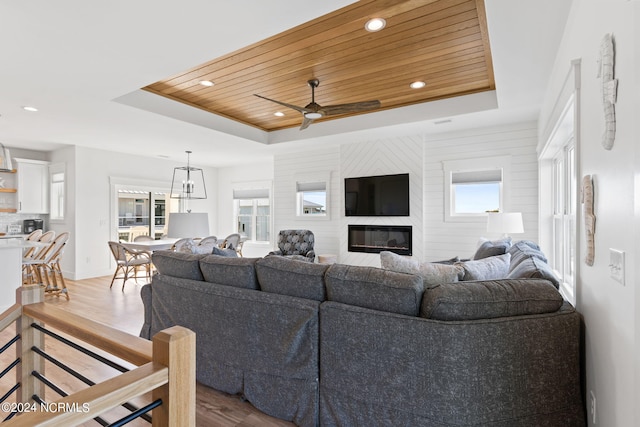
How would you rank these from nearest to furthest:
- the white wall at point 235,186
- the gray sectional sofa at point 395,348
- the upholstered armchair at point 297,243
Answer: the gray sectional sofa at point 395,348 < the upholstered armchair at point 297,243 < the white wall at point 235,186

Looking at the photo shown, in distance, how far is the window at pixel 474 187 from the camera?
4.91 m

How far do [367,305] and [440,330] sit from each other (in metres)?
0.40

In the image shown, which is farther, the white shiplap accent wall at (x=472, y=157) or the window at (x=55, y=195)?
the window at (x=55, y=195)

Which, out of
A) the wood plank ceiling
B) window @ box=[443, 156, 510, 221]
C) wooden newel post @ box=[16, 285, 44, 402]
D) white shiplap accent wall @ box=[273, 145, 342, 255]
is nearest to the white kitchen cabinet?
the wood plank ceiling

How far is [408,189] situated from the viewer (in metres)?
5.57

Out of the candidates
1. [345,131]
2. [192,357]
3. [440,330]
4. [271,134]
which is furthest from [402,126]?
[192,357]

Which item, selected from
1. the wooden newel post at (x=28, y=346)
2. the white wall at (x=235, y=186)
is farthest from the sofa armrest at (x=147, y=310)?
the white wall at (x=235, y=186)

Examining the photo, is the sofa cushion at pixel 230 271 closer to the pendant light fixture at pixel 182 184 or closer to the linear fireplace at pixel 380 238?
the linear fireplace at pixel 380 238

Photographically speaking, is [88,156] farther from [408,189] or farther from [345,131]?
[408,189]

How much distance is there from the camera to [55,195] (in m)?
6.97

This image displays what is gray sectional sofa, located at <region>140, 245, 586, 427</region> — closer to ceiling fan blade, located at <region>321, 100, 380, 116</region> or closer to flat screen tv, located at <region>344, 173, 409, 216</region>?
ceiling fan blade, located at <region>321, 100, 380, 116</region>

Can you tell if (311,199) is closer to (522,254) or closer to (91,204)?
(91,204)

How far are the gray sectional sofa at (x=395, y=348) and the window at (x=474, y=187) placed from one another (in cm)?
317

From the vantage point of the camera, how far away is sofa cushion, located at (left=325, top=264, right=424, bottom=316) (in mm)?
1779
